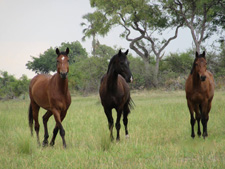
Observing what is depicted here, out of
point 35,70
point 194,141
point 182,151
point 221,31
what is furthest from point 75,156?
point 35,70

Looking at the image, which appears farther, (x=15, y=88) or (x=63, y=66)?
(x=15, y=88)

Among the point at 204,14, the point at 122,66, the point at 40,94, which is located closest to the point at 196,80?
the point at 122,66

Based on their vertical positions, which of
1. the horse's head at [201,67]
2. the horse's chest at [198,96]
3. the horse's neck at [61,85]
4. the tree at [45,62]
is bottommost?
the horse's chest at [198,96]

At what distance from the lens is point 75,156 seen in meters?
5.32

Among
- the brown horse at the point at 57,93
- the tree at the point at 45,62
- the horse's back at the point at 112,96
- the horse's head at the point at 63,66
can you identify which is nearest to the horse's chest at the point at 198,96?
the horse's back at the point at 112,96

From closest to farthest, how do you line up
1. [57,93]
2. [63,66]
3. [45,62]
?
[63,66], [57,93], [45,62]

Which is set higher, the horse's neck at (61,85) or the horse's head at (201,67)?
the horse's head at (201,67)

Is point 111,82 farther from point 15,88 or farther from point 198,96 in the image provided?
point 15,88

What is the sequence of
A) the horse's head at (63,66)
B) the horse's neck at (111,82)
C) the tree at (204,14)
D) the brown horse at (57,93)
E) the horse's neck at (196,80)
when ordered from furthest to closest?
1. the tree at (204,14)
2. the horse's neck at (196,80)
3. the horse's neck at (111,82)
4. the brown horse at (57,93)
5. the horse's head at (63,66)

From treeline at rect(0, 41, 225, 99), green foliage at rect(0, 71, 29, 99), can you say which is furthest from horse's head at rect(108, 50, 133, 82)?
green foliage at rect(0, 71, 29, 99)

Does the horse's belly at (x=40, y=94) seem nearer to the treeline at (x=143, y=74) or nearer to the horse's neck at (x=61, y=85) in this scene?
the horse's neck at (x=61, y=85)

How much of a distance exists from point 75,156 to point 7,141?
2799 mm

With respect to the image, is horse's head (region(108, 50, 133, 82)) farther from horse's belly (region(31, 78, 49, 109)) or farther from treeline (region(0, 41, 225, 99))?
treeline (region(0, 41, 225, 99))

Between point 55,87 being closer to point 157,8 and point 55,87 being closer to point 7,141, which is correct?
point 7,141
